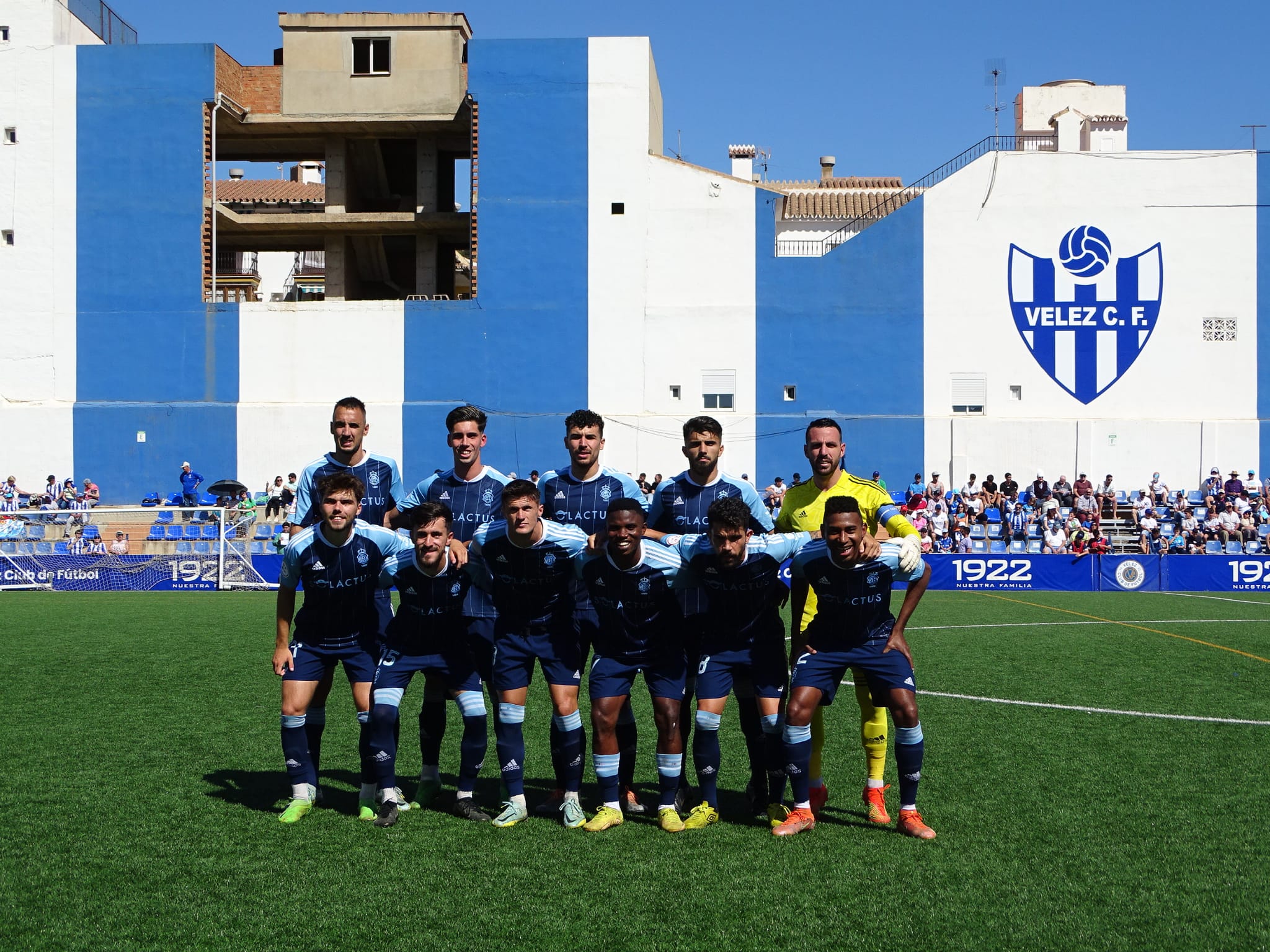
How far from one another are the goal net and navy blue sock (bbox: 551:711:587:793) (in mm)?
19586

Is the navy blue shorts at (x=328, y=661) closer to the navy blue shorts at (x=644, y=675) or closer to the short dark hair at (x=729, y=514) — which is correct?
the navy blue shorts at (x=644, y=675)

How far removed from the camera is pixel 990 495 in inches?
1238

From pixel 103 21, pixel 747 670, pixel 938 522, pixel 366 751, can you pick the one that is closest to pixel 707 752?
pixel 747 670

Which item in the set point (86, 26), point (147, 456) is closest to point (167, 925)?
point (147, 456)

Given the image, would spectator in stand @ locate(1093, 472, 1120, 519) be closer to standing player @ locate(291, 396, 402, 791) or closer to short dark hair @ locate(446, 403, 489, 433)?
standing player @ locate(291, 396, 402, 791)

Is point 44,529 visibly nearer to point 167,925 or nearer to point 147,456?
point 147,456

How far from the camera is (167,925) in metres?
4.98

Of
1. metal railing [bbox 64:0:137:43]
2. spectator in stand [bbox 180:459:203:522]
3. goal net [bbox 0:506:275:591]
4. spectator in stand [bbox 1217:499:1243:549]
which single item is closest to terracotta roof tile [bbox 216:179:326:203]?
metal railing [bbox 64:0:137:43]

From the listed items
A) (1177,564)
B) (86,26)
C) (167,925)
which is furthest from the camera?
(86,26)

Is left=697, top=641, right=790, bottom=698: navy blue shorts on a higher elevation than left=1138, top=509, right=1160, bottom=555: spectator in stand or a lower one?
higher

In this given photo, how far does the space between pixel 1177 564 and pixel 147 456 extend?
27400mm

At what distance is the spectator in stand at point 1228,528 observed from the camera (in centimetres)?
2891

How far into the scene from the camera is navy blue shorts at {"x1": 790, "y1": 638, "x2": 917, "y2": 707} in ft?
21.2

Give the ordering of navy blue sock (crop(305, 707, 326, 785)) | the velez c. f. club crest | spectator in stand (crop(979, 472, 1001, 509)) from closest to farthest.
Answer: navy blue sock (crop(305, 707, 326, 785)) → spectator in stand (crop(979, 472, 1001, 509)) → the velez c. f. club crest
